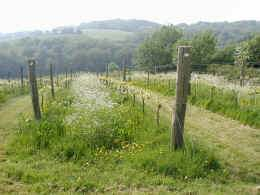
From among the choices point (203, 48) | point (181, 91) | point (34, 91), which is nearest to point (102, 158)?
point (181, 91)

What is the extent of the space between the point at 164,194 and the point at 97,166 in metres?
1.68

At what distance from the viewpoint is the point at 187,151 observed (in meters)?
5.91

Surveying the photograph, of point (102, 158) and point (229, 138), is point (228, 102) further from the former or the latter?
point (102, 158)

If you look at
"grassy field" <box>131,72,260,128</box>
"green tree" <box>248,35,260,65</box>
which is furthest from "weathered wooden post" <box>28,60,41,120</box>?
"green tree" <box>248,35,260,65</box>

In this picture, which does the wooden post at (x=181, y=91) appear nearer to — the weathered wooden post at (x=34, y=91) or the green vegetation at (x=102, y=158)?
the green vegetation at (x=102, y=158)

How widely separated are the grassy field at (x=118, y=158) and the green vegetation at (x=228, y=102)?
1.05 metres

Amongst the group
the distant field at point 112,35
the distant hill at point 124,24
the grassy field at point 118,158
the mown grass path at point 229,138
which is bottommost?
the mown grass path at point 229,138

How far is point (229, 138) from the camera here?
8094mm

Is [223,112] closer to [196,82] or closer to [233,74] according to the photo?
[196,82]

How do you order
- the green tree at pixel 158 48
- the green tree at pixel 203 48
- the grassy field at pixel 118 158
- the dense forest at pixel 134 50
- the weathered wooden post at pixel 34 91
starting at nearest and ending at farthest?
the grassy field at pixel 118 158
the weathered wooden post at pixel 34 91
the green tree at pixel 203 48
the dense forest at pixel 134 50
the green tree at pixel 158 48

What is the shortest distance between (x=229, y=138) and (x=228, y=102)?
145 inches

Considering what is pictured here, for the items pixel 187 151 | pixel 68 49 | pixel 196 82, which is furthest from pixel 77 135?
pixel 68 49

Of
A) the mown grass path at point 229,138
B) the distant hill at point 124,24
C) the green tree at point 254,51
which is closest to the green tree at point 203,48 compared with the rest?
the green tree at point 254,51

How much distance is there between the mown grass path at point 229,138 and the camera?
6.01 metres
